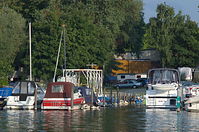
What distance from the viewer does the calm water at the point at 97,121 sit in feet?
129

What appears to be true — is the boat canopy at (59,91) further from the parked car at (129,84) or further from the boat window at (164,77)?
the parked car at (129,84)

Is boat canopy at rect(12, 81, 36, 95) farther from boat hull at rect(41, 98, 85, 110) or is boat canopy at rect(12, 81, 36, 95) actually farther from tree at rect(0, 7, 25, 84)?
tree at rect(0, 7, 25, 84)

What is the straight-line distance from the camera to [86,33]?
3529 inches

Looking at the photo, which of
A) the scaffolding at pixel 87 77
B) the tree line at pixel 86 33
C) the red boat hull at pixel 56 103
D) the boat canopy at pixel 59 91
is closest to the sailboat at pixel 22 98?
the red boat hull at pixel 56 103

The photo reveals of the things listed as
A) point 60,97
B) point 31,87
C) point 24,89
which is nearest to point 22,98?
point 24,89

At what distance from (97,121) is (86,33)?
4591 cm

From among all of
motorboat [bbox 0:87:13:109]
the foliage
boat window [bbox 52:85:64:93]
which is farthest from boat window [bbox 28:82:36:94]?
the foliage

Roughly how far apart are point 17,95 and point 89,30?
1356 inches

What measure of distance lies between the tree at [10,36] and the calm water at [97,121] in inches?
1201

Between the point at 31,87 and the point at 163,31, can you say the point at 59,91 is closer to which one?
the point at 31,87

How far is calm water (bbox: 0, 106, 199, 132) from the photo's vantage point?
39.3 m

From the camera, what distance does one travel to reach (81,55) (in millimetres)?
87750

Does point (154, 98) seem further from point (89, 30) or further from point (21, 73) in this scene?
point (21, 73)

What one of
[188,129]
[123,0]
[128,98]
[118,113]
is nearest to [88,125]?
[188,129]
